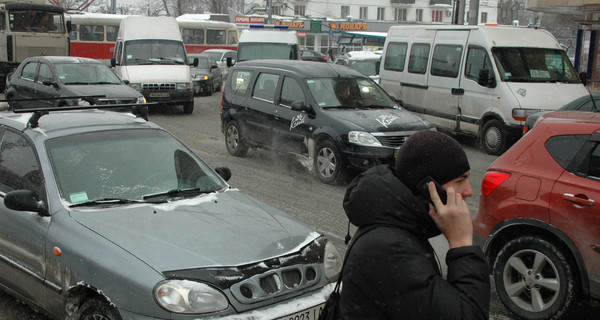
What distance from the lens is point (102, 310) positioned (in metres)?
3.51

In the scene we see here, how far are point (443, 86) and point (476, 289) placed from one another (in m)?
12.2

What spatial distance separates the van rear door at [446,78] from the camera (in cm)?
1328

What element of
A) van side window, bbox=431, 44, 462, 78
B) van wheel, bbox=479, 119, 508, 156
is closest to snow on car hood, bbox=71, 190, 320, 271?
van wheel, bbox=479, 119, 508, 156

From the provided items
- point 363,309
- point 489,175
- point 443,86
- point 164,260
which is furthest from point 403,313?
point 443,86

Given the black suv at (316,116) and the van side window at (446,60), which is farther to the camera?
the van side window at (446,60)

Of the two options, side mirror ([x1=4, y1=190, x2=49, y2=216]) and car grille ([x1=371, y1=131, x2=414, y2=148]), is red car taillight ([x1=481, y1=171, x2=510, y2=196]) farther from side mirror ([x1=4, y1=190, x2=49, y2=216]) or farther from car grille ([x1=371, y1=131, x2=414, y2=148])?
car grille ([x1=371, y1=131, x2=414, y2=148])

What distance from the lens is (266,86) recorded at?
36.6ft

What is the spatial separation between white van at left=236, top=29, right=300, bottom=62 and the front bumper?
17582 mm

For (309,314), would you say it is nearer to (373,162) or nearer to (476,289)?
(476,289)

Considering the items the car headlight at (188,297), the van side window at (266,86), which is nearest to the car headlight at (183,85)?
the van side window at (266,86)

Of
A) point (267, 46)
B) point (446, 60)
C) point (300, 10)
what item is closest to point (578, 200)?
point (446, 60)

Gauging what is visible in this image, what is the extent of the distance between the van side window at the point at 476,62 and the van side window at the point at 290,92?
442 centimetres

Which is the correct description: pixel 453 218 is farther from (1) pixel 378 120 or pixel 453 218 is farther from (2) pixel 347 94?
(2) pixel 347 94

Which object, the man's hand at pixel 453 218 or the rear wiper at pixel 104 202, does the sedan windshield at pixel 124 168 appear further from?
the man's hand at pixel 453 218
